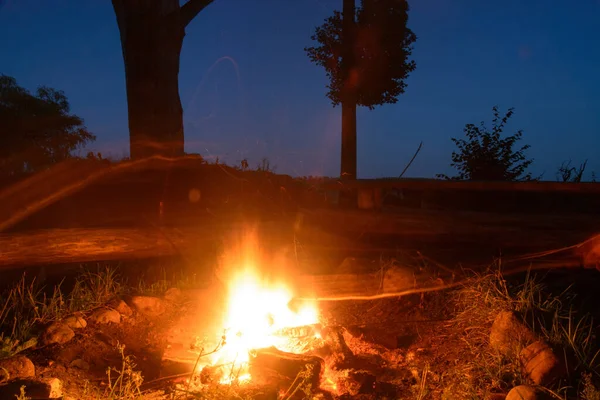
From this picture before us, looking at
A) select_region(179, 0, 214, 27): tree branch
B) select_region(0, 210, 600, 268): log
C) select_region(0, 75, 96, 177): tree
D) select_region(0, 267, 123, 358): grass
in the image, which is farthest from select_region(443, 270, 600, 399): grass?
select_region(0, 75, 96, 177): tree

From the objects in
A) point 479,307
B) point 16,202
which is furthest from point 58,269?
point 479,307

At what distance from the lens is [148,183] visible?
4.94 metres

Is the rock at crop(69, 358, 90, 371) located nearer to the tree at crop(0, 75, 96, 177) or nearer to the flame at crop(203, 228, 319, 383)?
the flame at crop(203, 228, 319, 383)

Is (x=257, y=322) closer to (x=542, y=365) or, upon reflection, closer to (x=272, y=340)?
(x=272, y=340)

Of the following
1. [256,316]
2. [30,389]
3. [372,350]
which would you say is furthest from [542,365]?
[30,389]

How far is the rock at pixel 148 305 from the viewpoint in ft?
12.6

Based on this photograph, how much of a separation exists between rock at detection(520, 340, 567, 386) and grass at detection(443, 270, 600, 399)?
4 centimetres

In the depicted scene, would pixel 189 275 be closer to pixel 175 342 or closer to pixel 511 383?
pixel 175 342

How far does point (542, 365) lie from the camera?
256cm

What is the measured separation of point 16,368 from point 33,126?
1142cm

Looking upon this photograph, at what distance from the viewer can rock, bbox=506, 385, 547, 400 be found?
7.61 ft

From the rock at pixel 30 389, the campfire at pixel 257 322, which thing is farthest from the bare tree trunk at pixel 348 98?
the rock at pixel 30 389

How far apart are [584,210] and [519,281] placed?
333 cm

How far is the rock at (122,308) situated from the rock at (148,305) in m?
0.08
